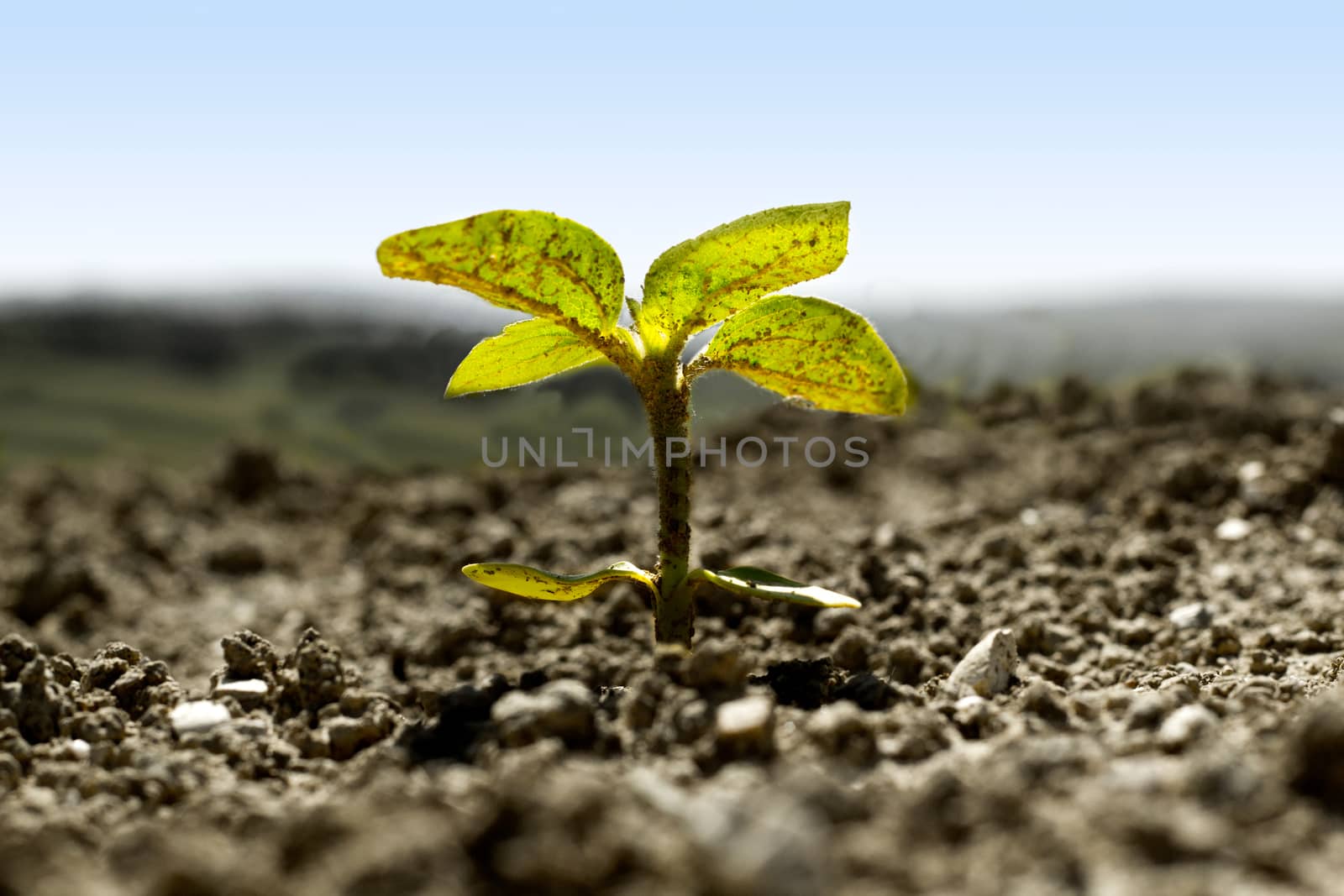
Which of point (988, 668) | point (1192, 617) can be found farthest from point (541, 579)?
point (1192, 617)

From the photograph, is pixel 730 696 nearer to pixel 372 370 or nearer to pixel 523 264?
pixel 523 264

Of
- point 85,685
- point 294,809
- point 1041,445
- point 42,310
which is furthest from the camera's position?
point 42,310

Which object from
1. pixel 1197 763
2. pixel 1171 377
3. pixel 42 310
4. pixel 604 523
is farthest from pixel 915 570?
pixel 42 310

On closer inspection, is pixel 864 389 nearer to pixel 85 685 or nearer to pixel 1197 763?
pixel 1197 763

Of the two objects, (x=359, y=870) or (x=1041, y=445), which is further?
(x=1041, y=445)

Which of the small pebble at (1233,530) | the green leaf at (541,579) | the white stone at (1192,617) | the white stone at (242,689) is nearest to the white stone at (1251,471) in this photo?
the small pebble at (1233,530)

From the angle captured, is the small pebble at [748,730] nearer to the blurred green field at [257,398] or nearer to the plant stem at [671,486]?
the plant stem at [671,486]

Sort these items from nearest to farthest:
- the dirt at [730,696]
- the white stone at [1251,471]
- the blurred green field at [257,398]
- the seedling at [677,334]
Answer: the dirt at [730,696]
the seedling at [677,334]
the white stone at [1251,471]
the blurred green field at [257,398]
